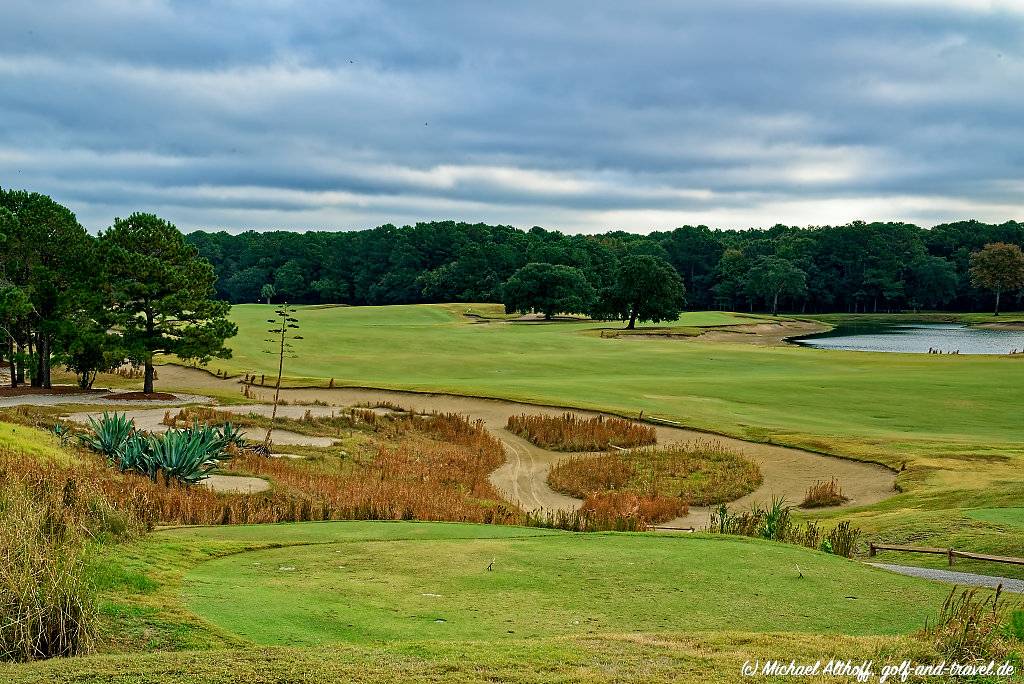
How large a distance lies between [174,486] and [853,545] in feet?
37.4

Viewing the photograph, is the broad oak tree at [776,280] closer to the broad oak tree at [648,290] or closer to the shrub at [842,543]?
the broad oak tree at [648,290]

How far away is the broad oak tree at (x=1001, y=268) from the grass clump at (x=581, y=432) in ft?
388

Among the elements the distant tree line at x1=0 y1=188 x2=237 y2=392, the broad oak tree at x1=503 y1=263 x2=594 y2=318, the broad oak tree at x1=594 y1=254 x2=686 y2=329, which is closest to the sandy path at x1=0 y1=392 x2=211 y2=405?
the distant tree line at x1=0 y1=188 x2=237 y2=392

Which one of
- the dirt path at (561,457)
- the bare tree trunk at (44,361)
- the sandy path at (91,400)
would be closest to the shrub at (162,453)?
the dirt path at (561,457)

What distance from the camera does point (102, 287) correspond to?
128 ft

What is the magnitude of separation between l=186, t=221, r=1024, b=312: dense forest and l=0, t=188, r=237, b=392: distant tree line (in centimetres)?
9749

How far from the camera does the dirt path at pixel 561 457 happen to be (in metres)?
22.9

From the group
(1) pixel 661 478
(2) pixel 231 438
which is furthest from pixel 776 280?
(2) pixel 231 438

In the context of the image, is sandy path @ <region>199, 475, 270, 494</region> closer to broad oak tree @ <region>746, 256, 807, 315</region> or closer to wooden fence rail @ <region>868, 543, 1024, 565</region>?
wooden fence rail @ <region>868, 543, 1024, 565</region>

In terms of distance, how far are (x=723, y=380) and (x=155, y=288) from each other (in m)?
27.4

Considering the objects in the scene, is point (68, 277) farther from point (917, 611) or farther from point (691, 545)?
point (917, 611)

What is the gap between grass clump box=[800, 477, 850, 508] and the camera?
71.8 feet

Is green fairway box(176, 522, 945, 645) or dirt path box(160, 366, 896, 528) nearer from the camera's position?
green fairway box(176, 522, 945, 645)

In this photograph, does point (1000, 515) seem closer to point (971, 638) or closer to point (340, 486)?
point (971, 638)
